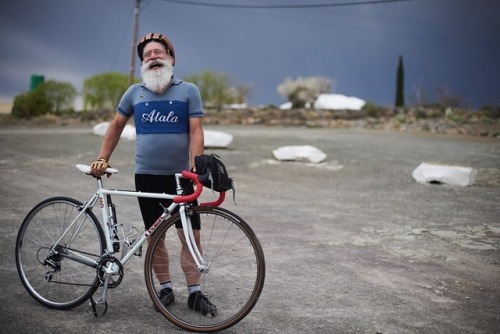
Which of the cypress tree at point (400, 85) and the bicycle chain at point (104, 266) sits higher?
the cypress tree at point (400, 85)

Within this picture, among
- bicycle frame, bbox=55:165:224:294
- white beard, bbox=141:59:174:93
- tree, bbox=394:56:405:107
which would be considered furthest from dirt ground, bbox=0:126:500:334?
tree, bbox=394:56:405:107

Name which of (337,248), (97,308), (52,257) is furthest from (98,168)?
(337,248)

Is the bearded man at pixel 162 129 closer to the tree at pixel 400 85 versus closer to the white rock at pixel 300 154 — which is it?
the white rock at pixel 300 154

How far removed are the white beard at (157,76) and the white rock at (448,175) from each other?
8355 mm

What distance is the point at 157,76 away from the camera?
3518 mm

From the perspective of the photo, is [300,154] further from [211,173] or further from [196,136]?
[211,173]

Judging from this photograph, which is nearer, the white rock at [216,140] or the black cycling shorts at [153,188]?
the black cycling shorts at [153,188]

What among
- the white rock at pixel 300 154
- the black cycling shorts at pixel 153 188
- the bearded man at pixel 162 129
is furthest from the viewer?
the white rock at pixel 300 154

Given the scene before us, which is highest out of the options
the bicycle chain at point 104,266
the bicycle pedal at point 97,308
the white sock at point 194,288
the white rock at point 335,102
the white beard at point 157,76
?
the white rock at point 335,102

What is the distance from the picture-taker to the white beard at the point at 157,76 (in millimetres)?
3518

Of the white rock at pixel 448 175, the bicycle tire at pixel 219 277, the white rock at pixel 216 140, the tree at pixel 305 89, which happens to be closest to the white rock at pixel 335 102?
the tree at pixel 305 89

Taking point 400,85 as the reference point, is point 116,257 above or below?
below

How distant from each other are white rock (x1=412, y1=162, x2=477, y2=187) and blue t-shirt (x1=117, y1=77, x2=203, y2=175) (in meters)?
8.16

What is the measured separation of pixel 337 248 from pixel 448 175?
18.7 feet
